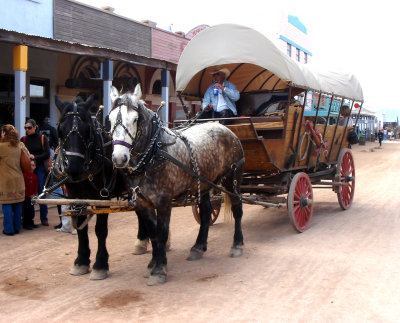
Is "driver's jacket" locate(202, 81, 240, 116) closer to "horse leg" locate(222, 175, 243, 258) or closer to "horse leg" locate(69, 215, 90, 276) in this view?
"horse leg" locate(222, 175, 243, 258)

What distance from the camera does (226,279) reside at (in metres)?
4.90

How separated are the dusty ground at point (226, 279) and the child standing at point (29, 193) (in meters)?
0.23

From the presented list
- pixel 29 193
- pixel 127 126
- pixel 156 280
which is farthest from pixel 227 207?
pixel 29 193

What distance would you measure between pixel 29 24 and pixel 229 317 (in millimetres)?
10161

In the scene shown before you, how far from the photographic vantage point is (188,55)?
277 inches

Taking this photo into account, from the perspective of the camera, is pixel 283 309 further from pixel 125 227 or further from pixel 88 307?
pixel 125 227

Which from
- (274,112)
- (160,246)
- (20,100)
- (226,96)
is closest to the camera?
(160,246)

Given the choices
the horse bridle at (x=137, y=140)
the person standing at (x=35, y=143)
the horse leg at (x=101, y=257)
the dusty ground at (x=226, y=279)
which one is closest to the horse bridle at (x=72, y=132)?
the horse bridle at (x=137, y=140)

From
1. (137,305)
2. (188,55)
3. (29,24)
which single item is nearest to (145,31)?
(29,24)

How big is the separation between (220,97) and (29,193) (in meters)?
3.49

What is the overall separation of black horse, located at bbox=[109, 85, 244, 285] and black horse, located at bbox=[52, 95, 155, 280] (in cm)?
25

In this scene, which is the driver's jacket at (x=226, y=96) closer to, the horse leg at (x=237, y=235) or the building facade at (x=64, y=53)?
the horse leg at (x=237, y=235)

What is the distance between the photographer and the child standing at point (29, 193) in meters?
7.37

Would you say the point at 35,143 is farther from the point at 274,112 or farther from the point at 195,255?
the point at 274,112
